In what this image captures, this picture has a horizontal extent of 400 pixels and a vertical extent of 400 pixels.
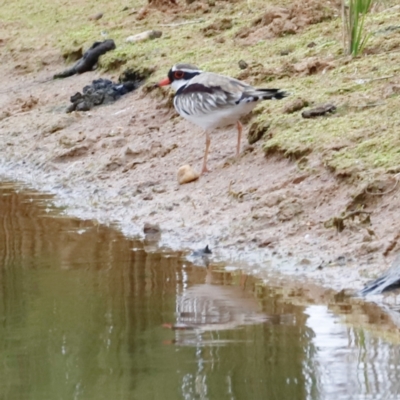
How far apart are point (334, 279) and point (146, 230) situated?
2110 mm

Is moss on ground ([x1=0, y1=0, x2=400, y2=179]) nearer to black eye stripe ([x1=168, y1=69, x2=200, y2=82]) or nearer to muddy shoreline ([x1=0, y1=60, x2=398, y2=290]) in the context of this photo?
muddy shoreline ([x1=0, y1=60, x2=398, y2=290])

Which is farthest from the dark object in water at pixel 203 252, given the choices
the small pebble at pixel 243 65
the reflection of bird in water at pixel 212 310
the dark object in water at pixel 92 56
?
the dark object in water at pixel 92 56

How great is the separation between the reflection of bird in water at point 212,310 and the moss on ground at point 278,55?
1734 millimetres

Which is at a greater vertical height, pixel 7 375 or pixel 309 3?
pixel 309 3

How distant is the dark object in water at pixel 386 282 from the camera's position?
5512mm

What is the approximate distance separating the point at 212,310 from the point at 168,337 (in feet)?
1.86

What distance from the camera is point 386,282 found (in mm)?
5551

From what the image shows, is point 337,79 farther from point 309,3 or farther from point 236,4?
point 236,4

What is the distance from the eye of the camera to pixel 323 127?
8430mm

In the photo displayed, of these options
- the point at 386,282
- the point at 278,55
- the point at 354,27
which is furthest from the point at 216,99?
the point at 386,282

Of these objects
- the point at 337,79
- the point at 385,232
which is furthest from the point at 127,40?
the point at 385,232

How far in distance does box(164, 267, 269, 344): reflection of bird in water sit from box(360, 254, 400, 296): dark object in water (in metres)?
0.58

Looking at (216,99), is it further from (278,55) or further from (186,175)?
(278,55)

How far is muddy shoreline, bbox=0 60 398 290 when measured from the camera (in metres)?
6.62
